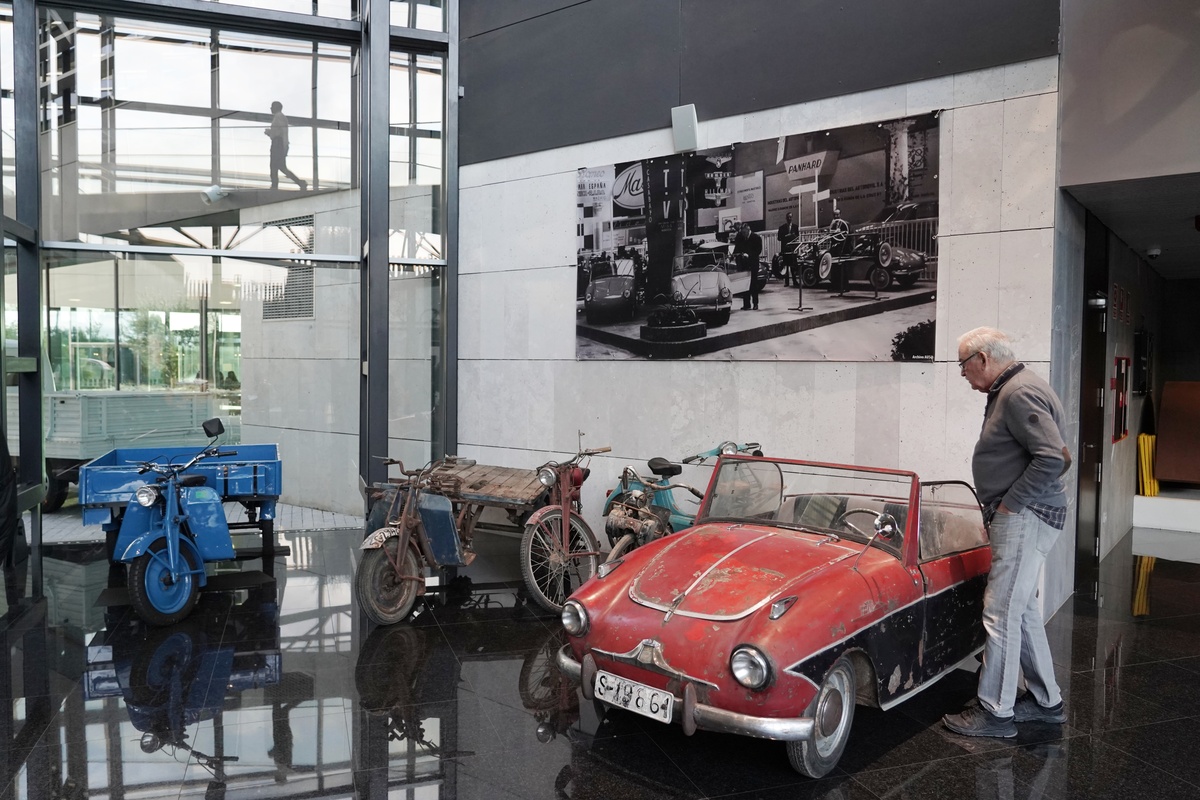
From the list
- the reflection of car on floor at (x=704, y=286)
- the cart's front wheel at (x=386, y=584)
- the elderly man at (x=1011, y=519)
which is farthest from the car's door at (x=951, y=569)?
the cart's front wheel at (x=386, y=584)

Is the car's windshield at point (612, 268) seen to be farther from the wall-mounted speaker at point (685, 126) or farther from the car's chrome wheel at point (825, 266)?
the car's chrome wheel at point (825, 266)

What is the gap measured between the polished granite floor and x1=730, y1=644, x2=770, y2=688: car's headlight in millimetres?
548

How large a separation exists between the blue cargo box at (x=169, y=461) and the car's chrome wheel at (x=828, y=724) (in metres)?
4.78

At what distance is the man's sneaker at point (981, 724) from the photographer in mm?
3975

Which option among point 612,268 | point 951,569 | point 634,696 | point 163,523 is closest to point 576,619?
point 634,696

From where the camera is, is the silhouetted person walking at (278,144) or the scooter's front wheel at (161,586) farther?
the silhouetted person walking at (278,144)

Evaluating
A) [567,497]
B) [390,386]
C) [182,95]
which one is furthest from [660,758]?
[182,95]

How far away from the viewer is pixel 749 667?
3.25 metres

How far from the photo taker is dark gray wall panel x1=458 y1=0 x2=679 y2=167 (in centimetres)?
761

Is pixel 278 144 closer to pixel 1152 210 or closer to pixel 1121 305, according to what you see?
pixel 1152 210

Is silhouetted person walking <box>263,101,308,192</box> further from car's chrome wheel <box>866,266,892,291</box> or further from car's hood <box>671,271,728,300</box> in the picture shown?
car's chrome wheel <box>866,266,892,291</box>

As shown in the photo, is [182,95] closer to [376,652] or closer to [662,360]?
[662,360]

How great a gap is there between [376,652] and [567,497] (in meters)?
1.80

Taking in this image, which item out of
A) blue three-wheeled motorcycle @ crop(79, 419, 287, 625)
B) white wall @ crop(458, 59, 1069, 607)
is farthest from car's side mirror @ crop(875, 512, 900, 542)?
blue three-wheeled motorcycle @ crop(79, 419, 287, 625)
